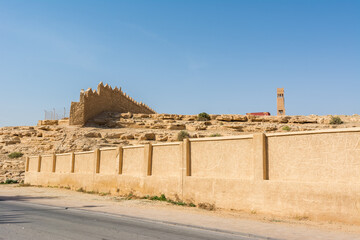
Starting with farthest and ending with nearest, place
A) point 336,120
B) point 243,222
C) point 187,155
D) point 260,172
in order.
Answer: point 336,120
point 187,155
point 260,172
point 243,222

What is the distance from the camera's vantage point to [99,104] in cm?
3900

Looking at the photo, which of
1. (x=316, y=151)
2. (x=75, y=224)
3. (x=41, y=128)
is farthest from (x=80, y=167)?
(x=41, y=128)

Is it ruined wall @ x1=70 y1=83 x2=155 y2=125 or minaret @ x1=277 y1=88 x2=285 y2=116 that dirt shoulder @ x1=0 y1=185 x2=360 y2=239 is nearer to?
ruined wall @ x1=70 y1=83 x2=155 y2=125

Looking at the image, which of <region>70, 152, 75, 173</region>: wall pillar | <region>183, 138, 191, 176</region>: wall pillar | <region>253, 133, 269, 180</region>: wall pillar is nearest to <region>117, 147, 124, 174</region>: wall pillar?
<region>183, 138, 191, 176</region>: wall pillar

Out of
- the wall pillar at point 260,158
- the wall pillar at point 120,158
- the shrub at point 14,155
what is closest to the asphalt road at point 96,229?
the wall pillar at point 260,158

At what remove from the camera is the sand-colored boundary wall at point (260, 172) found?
9305mm

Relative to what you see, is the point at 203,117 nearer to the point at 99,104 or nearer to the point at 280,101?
the point at 99,104

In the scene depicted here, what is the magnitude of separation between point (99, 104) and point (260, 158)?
101ft

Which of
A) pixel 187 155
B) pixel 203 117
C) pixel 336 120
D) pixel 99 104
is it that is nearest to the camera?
pixel 187 155

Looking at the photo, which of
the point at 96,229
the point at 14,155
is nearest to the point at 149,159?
the point at 96,229

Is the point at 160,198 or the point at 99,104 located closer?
the point at 160,198

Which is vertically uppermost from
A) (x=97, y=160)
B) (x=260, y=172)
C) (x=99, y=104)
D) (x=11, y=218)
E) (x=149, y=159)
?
(x=99, y=104)

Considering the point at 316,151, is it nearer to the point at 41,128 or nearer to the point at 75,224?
the point at 75,224

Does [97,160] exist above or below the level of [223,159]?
below
